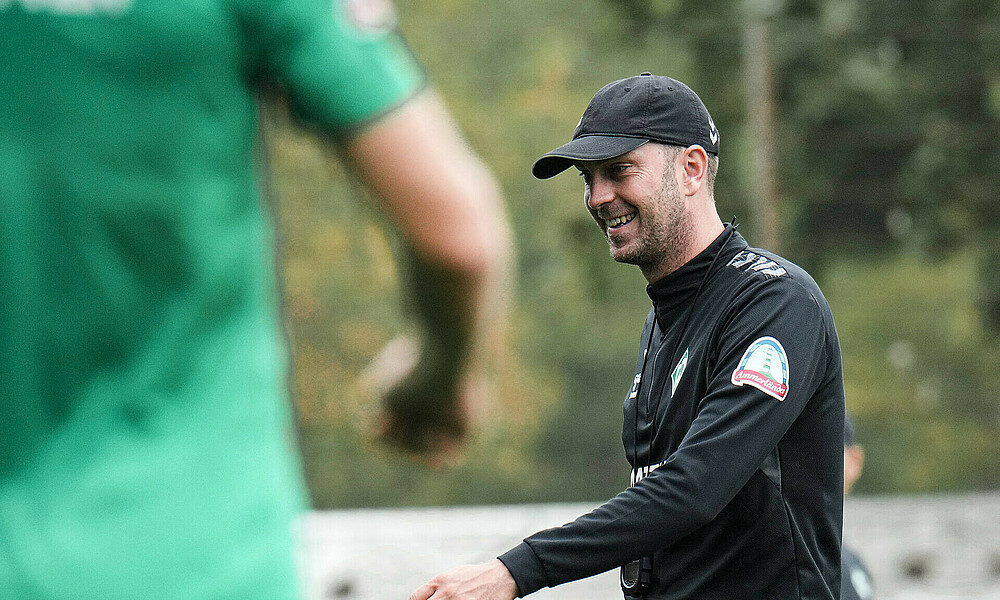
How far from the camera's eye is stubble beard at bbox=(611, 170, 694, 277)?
2.29 m

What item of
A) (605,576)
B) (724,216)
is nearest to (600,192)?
(605,576)

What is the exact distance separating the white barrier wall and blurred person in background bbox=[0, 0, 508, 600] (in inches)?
245

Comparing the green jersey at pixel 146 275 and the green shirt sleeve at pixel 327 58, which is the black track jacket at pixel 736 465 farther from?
the green shirt sleeve at pixel 327 58

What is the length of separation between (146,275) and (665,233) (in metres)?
1.23

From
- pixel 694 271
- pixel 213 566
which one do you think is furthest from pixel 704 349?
pixel 213 566

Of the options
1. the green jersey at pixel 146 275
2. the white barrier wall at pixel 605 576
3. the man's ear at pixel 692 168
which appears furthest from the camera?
the white barrier wall at pixel 605 576

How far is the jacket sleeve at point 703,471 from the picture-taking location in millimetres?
2062

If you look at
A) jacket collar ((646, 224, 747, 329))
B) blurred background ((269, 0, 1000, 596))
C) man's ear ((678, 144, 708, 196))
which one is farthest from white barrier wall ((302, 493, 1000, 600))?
man's ear ((678, 144, 708, 196))

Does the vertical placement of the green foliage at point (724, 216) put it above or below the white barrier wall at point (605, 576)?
above

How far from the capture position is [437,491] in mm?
11891

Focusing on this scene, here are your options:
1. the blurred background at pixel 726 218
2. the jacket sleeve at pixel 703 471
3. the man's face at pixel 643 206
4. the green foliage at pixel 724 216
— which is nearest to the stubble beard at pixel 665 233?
the man's face at pixel 643 206

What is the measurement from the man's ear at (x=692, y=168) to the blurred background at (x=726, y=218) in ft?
25.9

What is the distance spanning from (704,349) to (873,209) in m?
9.31

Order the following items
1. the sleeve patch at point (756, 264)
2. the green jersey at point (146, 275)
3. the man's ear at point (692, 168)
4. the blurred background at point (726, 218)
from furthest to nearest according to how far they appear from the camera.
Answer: the blurred background at point (726, 218) < the man's ear at point (692, 168) < the sleeve patch at point (756, 264) < the green jersey at point (146, 275)
